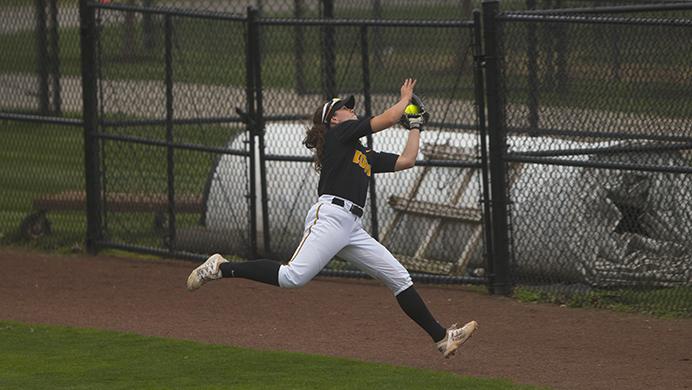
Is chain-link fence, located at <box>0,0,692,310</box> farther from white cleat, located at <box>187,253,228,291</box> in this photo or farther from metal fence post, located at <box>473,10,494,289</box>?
white cleat, located at <box>187,253,228,291</box>

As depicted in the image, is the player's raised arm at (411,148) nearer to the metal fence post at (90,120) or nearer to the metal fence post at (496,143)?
the metal fence post at (496,143)

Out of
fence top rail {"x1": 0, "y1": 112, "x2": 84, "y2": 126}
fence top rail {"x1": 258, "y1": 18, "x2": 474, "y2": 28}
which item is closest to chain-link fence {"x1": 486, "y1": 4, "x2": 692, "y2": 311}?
fence top rail {"x1": 258, "y1": 18, "x2": 474, "y2": 28}

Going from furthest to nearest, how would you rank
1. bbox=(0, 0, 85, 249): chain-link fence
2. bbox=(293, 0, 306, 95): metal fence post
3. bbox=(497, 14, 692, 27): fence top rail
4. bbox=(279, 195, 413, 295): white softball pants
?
bbox=(0, 0, 85, 249): chain-link fence
bbox=(293, 0, 306, 95): metal fence post
bbox=(497, 14, 692, 27): fence top rail
bbox=(279, 195, 413, 295): white softball pants

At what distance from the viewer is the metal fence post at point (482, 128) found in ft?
33.1

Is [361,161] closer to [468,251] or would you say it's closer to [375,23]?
[375,23]

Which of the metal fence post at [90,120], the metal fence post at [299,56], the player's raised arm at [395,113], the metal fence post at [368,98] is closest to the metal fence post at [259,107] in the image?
the metal fence post at [368,98]

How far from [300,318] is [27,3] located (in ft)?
18.5

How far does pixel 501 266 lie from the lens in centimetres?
1027

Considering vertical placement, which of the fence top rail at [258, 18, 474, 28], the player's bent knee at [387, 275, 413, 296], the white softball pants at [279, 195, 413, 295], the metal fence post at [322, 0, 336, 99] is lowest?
the player's bent knee at [387, 275, 413, 296]

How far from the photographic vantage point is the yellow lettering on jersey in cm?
796

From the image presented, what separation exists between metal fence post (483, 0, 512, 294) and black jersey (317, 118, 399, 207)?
91.5 inches

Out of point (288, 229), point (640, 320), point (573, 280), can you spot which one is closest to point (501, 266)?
point (573, 280)

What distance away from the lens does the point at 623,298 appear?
9.94 m

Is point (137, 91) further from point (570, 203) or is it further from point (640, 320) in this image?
point (640, 320)
